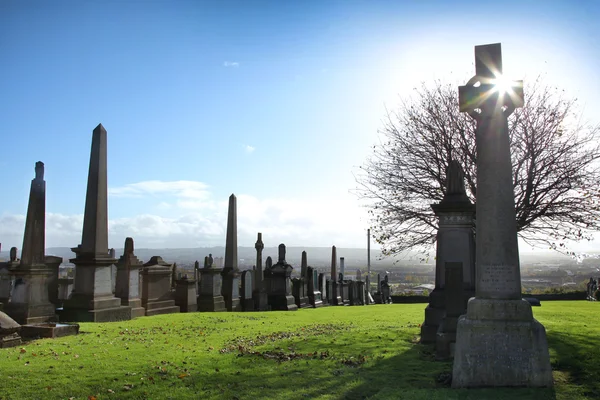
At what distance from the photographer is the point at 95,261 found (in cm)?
1285

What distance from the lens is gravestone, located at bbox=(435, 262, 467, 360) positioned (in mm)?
7586

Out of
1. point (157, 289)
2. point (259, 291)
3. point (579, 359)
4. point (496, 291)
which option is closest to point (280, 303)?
point (259, 291)

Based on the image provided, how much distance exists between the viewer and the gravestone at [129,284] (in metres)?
14.7

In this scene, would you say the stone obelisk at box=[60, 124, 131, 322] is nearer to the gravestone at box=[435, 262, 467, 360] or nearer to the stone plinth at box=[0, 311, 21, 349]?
the stone plinth at box=[0, 311, 21, 349]

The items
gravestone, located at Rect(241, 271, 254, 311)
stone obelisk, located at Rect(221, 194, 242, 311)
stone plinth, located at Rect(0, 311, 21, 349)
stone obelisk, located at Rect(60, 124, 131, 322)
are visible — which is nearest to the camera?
stone plinth, located at Rect(0, 311, 21, 349)

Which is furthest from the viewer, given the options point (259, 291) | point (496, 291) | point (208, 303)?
point (259, 291)

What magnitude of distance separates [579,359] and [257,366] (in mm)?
4721

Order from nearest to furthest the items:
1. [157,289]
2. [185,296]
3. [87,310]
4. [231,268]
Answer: [87,310] < [157,289] < [185,296] < [231,268]

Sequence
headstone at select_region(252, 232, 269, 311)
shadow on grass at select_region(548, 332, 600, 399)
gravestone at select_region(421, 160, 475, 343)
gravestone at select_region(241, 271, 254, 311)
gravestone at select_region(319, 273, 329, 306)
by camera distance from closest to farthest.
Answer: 1. shadow on grass at select_region(548, 332, 600, 399)
2. gravestone at select_region(421, 160, 475, 343)
3. gravestone at select_region(241, 271, 254, 311)
4. headstone at select_region(252, 232, 269, 311)
5. gravestone at select_region(319, 273, 329, 306)

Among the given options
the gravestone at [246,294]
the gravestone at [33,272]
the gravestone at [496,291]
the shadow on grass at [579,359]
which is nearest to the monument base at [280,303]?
the gravestone at [246,294]

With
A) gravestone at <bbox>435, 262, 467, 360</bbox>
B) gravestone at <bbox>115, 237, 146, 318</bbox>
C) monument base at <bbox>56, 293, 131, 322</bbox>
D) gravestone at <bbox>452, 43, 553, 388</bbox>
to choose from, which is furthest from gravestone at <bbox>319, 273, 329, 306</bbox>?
gravestone at <bbox>452, 43, 553, 388</bbox>

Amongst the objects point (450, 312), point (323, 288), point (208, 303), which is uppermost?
point (450, 312)

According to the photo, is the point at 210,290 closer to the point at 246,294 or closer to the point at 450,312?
the point at 246,294

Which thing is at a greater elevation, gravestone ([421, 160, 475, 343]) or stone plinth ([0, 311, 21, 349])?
gravestone ([421, 160, 475, 343])
